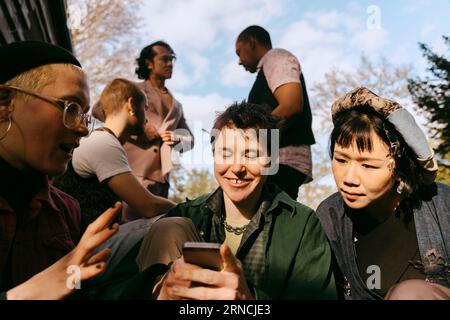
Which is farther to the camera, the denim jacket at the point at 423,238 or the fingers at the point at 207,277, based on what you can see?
the denim jacket at the point at 423,238

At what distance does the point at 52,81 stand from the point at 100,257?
0.78m

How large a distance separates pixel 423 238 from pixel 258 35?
214 cm

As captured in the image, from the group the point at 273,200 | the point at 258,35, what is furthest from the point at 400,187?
the point at 258,35

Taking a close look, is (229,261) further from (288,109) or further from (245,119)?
(288,109)

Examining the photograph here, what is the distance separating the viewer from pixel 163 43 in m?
4.75

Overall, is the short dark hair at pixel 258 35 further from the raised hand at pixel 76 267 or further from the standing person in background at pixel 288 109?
the raised hand at pixel 76 267

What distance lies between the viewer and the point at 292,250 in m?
2.27

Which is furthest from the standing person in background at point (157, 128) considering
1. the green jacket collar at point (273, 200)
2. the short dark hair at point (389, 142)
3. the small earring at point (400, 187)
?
the small earring at point (400, 187)

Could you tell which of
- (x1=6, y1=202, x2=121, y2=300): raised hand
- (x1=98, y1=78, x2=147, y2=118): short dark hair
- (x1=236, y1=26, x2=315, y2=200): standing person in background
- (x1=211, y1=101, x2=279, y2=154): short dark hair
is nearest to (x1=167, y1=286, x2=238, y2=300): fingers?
(x1=6, y1=202, x2=121, y2=300): raised hand

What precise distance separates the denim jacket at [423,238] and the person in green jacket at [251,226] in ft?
0.48

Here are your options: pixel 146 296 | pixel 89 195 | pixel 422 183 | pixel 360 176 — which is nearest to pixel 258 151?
pixel 360 176

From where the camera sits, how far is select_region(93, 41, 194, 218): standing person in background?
13.3 feet

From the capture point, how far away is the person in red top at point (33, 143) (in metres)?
1.89

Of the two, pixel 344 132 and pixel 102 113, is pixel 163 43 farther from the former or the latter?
pixel 344 132
